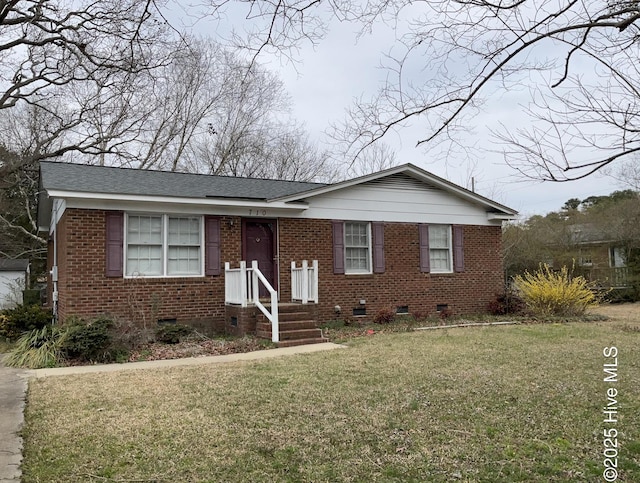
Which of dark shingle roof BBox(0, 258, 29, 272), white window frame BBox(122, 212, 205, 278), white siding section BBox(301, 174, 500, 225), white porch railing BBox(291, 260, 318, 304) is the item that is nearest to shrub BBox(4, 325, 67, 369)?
white window frame BBox(122, 212, 205, 278)

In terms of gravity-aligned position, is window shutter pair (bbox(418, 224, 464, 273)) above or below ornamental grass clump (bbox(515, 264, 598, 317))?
above

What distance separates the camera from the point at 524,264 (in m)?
24.4

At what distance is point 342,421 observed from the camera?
17.2 ft

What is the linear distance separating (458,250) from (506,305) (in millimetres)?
2232

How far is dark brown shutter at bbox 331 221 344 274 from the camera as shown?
14.2 meters

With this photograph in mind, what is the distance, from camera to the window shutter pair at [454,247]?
1542cm

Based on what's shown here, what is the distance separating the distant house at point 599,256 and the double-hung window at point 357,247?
14.5 m

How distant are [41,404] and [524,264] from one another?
72.4 ft

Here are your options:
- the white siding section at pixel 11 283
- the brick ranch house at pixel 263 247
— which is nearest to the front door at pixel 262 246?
the brick ranch house at pixel 263 247

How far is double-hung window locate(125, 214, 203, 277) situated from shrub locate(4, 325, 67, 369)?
2237 millimetres

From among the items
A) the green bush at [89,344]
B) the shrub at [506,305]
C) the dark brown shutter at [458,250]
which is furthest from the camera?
the shrub at [506,305]

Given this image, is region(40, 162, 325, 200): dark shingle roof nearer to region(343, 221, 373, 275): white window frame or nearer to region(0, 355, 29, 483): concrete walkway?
region(343, 221, 373, 275): white window frame

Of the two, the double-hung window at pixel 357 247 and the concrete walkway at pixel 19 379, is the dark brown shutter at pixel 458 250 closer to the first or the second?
the double-hung window at pixel 357 247

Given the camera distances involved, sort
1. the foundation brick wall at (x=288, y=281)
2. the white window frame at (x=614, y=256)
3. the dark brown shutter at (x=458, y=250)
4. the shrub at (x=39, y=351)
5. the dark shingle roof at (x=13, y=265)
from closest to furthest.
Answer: the shrub at (x=39, y=351) < the foundation brick wall at (x=288, y=281) < the dark brown shutter at (x=458, y=250) < the dark shingle roof at (x=13, y=265) < the white window frame at (x=614, y=256)
